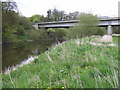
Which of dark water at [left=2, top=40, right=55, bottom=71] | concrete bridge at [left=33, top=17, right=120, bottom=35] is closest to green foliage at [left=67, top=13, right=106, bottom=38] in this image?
concrete bridge at [left=33, top=17, right=120, bottom=35]

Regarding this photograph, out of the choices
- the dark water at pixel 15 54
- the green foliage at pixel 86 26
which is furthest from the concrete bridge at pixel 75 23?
the dark water at pixel 15 54

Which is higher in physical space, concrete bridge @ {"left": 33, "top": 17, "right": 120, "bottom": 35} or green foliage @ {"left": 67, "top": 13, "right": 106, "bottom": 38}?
concrete bridge @ {"left": 33, "top": 17, "right": 120, "bottom": 35}

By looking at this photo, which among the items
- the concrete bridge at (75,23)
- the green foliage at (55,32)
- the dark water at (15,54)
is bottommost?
the dark water at (15,54)

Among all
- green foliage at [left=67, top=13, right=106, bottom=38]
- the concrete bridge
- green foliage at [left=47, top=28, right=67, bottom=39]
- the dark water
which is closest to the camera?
the dark water

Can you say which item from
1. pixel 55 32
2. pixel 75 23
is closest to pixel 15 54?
pixel 75 23

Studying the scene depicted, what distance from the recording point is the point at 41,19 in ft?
252

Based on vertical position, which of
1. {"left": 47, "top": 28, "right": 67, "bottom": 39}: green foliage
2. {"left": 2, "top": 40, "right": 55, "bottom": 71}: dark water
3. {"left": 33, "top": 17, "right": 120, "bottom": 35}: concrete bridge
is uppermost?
{"left": 33, "top": 17, "right": 120, "bottom": 35}: concrete bridge

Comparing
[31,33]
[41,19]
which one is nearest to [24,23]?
[31,33]

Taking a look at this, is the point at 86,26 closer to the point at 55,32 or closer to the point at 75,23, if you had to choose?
the point at 75,23

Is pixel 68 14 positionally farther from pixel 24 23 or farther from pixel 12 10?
pixel 12 10

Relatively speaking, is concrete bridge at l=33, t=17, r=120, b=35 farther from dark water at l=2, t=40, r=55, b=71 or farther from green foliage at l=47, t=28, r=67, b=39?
dark water at l=2, t=40, r=55, b=71

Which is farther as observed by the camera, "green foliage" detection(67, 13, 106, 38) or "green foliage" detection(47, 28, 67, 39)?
"green foliage" detection(47, 28, 67, 39)

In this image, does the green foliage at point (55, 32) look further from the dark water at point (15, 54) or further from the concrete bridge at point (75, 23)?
the dark water at point (15, 54)

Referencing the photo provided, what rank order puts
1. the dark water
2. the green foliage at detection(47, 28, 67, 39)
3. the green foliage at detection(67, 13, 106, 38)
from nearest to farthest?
the dark water < the green foliage at detection(67, 13, 106, 38) < the green foliage at detection(47, 28, 67, 39)
